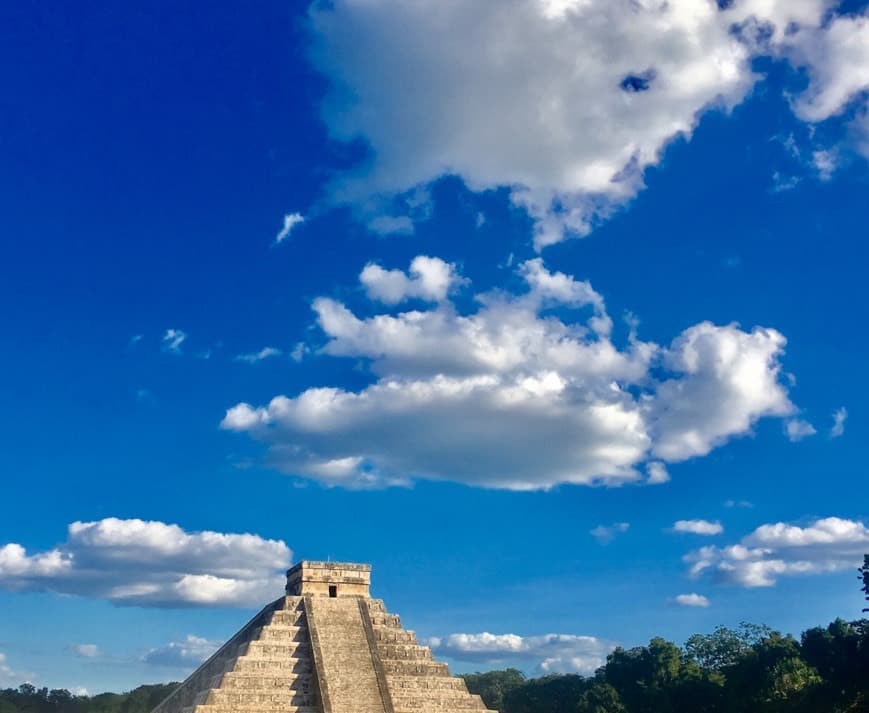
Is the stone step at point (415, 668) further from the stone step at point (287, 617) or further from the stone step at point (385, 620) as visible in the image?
the stone step at point (287, 617)

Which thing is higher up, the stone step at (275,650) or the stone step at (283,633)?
the stone step at (283,633)

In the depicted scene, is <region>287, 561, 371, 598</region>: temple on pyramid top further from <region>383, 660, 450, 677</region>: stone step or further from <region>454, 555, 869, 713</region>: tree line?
<region>454, 555, 869, 713</region>: tree line

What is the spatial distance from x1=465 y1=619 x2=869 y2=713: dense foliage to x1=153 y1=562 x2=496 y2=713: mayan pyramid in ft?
53.4

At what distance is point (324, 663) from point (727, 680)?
2705cm

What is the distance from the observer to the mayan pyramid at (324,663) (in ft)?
116

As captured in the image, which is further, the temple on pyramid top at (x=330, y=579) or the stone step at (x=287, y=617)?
the temple on pyramid top at (x=330, y=579)

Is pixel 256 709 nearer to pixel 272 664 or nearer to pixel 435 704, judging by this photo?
pixel 272 664

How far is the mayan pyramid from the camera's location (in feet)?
116

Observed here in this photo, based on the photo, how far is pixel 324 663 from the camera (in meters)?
37.0

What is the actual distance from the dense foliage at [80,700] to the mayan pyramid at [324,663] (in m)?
48.4

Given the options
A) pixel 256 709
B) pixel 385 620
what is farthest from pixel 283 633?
pixel 385 620

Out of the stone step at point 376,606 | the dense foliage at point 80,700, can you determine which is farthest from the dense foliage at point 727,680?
the dense foliage at point 80,700

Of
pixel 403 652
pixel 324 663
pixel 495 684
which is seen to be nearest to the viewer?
pixel 324 663

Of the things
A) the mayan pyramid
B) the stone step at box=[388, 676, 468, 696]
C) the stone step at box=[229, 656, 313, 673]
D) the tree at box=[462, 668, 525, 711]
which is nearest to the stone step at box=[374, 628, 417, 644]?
the mayan pyramid
